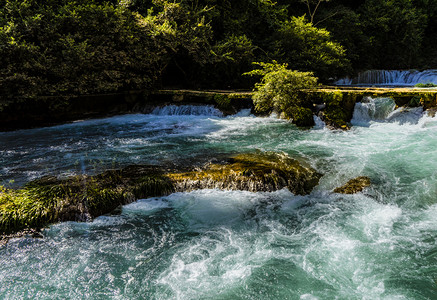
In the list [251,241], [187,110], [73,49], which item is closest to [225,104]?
[187,110]

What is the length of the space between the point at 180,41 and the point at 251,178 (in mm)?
12485

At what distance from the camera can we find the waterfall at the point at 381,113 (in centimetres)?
946

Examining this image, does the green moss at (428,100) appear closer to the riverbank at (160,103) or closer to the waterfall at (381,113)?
the riverbank at (160,103)

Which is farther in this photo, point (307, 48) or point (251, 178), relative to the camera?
point (307, 48)

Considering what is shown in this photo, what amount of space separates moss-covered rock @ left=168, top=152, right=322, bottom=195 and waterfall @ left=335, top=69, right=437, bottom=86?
18.2 metres

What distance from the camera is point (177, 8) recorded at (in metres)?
15.8

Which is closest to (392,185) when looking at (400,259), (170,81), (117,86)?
(400,259)

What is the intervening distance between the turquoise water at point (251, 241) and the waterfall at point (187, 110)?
21.4ft

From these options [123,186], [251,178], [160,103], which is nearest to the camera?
[123,186]

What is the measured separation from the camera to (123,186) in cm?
541

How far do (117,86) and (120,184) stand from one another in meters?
10.9

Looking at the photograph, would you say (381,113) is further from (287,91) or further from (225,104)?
(225,104)

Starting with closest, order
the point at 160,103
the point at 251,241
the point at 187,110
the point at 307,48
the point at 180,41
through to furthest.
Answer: the point at 251,241
the point at 187,110
the point at 160,103
the point at 180,41
the point at 307,48

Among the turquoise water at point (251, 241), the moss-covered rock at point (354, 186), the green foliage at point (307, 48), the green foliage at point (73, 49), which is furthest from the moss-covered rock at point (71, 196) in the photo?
the green foliage at point (307, 48)
